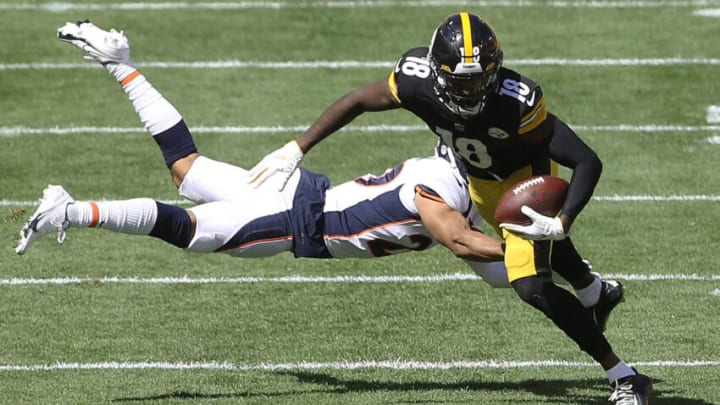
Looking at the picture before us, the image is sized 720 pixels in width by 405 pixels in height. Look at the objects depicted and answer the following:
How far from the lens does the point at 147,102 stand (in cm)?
632

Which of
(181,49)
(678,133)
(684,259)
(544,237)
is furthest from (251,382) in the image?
(181,49)

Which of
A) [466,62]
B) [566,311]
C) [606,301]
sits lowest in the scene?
[606,301]

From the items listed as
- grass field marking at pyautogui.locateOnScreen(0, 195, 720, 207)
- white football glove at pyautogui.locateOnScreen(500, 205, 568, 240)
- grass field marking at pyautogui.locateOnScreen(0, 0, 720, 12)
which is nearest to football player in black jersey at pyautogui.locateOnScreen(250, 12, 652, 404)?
white football glove at pyautogui.locateOnScreen(500, 205, 568, 240)

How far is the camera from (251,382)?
5.74 metres

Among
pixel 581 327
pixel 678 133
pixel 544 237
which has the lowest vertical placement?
pixel 678 133

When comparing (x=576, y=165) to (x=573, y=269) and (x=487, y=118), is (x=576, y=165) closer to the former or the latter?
(x=487, y=118)

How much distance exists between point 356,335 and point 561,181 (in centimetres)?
138

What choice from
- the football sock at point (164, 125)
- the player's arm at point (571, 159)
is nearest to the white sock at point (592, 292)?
the player's arm at point (571, 159)

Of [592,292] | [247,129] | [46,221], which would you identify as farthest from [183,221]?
[247,129]

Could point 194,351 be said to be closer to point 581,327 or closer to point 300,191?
point 300,191

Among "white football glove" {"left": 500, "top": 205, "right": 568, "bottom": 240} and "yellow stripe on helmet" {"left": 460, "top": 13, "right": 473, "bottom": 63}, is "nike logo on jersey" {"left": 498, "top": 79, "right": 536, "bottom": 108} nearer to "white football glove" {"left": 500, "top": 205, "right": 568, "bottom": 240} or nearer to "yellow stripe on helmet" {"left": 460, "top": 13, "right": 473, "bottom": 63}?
"yellow stripe on helmet" {"left": 460, "top": 13, "right": 473, "bottom": 63}

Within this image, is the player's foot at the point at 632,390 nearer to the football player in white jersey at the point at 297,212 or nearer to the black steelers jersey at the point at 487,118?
the football player in white jersey at the point at 297,212

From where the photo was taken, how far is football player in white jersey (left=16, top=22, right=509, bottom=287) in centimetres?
570

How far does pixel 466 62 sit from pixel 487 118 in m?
0.29
